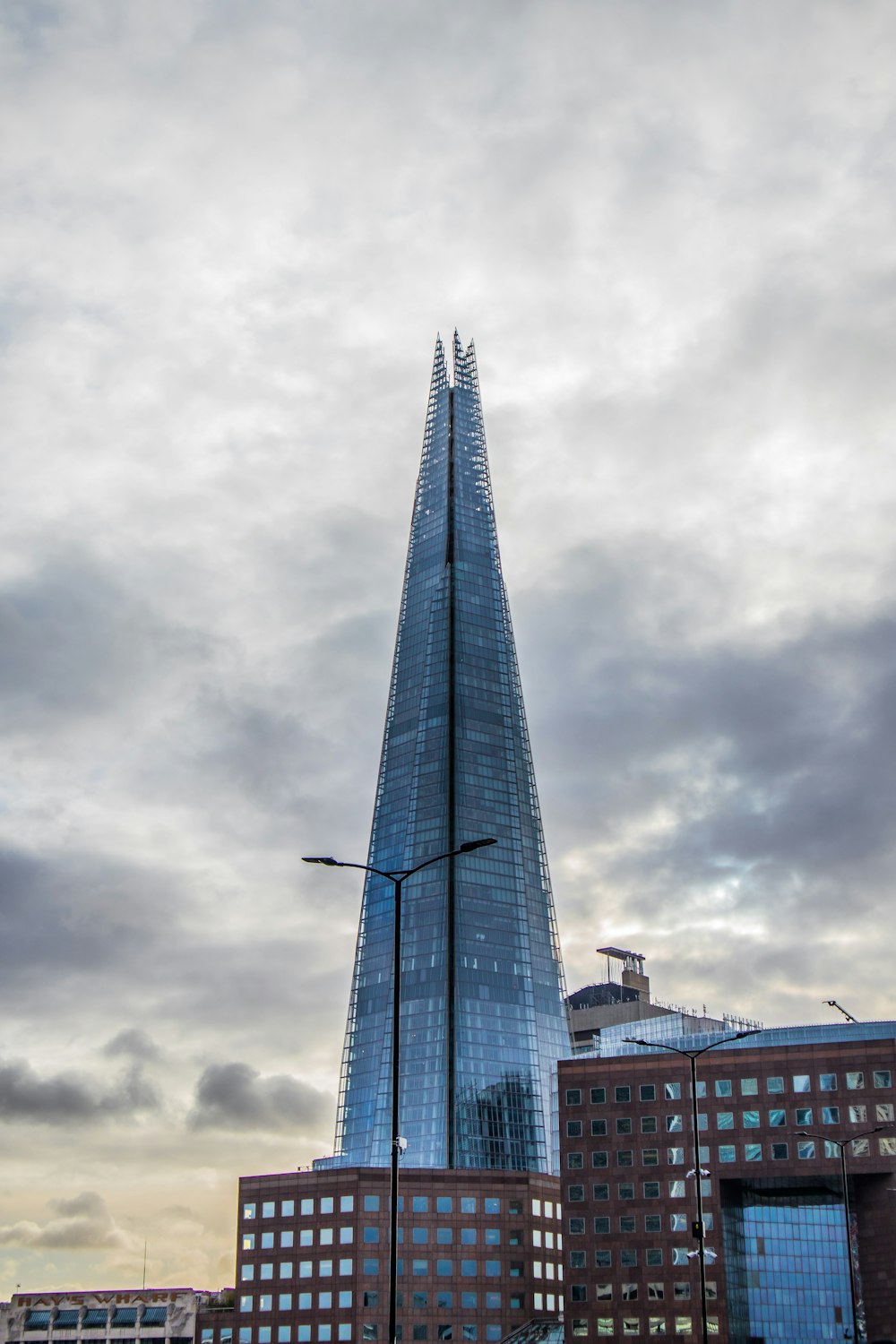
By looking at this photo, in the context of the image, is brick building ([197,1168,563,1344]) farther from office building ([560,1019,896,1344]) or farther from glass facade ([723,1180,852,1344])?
glass facade ([723,1180,852,1344])

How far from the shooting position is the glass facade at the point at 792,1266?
174875mm

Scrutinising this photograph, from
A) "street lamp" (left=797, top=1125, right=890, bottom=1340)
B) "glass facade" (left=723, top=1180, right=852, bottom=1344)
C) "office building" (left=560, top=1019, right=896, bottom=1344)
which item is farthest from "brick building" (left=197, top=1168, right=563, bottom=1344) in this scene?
"street lamp" (left=797, top=1125, right=890, bottom=1340)

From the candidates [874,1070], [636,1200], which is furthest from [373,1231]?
[874,1070]

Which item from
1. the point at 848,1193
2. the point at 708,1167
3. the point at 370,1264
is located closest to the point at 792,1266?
the point at 708,1167

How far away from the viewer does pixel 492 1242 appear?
651 ft

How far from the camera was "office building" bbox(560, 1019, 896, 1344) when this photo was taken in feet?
520

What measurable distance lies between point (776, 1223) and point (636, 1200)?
24937 mm

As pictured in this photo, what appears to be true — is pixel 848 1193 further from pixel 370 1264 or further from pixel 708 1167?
pixel 370 1264

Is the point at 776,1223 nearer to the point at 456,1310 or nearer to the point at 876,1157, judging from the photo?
the point at 876,1157

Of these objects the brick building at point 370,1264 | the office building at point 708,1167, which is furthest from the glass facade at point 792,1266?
the brick building at point 370,1264

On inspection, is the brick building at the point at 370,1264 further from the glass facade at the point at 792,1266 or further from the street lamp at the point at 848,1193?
the street lamp at the point at 848,1193

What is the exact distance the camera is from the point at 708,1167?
161 meters

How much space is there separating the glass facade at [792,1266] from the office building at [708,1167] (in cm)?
222

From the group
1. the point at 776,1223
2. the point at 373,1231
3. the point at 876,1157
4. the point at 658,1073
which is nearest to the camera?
the point at 876,1157
